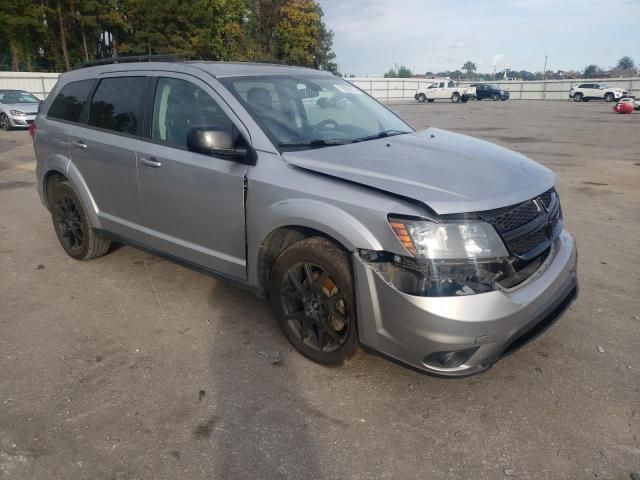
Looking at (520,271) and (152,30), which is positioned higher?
(152,30)

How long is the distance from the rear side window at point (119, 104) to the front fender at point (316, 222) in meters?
1.55

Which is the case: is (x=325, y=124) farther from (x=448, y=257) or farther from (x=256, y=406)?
(x=256, y=406)

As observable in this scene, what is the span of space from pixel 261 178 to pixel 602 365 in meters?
2.42

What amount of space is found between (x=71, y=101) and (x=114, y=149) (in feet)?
3.66

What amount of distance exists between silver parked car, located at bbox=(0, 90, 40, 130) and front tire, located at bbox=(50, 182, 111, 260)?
14.9 m

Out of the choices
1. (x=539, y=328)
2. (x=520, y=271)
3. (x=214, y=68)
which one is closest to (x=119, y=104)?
(x=214, y=68)

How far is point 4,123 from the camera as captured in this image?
18.5m

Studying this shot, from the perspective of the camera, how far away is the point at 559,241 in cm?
330

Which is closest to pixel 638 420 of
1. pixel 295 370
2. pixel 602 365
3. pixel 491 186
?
pixel 602 365

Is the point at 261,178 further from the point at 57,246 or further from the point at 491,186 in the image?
the point at 57,246

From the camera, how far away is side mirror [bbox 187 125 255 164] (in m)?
3.19

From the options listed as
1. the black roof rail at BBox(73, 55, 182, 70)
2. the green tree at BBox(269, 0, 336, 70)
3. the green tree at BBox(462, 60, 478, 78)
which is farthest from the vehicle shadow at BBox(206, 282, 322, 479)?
the green tree at BBox(462, 60, 478, 78)

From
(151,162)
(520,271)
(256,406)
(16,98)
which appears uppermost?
(16,98)

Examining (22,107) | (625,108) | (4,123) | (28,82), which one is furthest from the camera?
(28,82)
